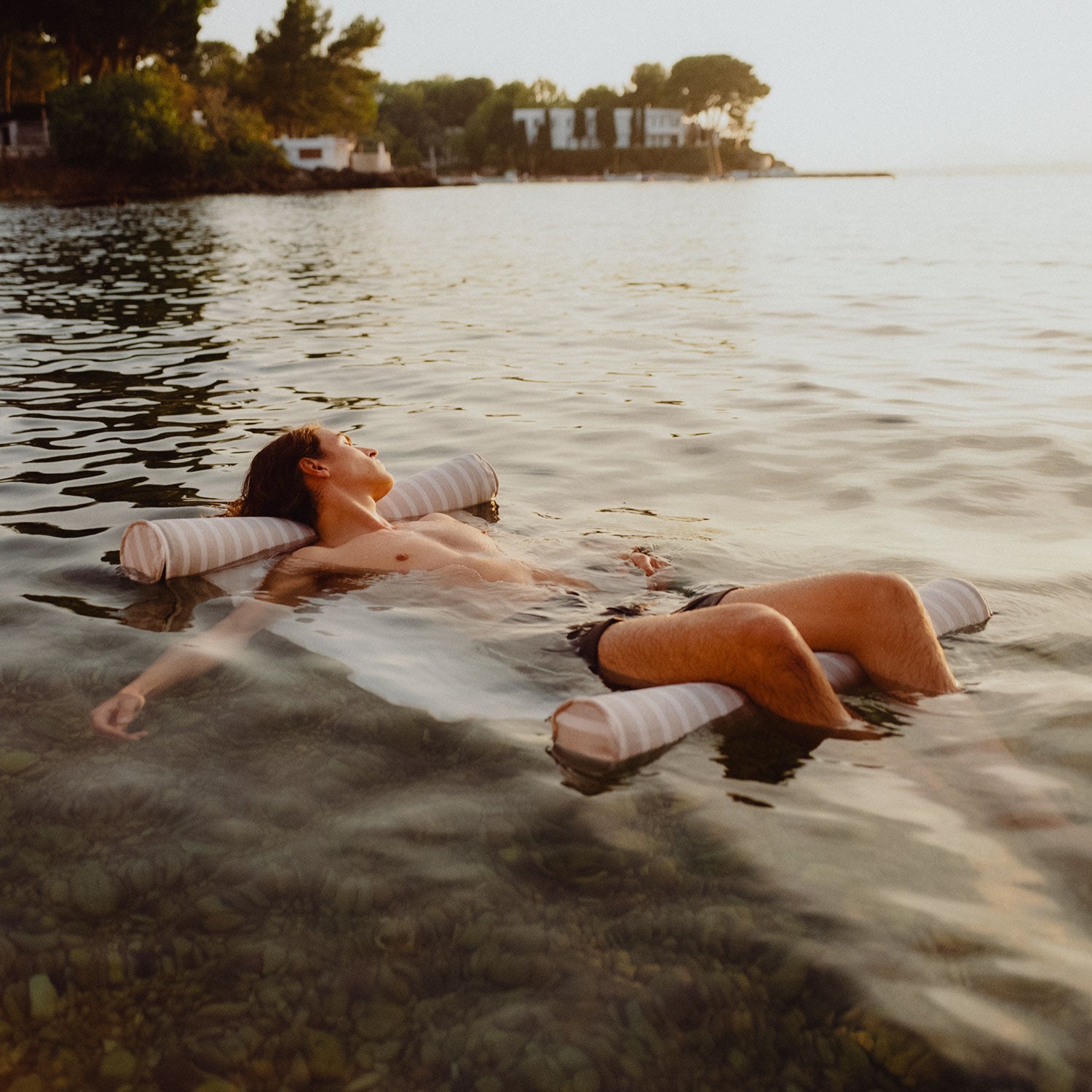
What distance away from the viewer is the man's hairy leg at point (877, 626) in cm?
384

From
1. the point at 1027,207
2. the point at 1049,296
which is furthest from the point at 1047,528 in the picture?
the point at 1027,207

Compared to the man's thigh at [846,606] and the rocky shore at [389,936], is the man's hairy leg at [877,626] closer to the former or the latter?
the man's thigh at [846,606]

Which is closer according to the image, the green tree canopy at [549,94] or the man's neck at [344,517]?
the man's neck at [344,517]

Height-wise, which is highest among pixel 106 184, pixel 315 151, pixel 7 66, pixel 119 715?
pixel 7 66

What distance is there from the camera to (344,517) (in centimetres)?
552

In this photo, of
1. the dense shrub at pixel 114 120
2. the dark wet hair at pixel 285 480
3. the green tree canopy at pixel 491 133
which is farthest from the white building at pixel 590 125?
the dark wet hair at pixel 285 480

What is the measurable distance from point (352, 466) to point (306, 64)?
312 ft

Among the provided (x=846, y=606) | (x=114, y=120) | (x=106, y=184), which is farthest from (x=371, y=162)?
(x=846, y=606)

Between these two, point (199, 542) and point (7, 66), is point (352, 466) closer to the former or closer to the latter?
point (199, 542)

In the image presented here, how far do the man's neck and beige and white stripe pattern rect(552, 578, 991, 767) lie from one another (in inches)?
83.3

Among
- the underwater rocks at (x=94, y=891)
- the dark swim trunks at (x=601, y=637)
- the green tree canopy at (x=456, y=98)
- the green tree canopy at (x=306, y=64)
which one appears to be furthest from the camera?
the green tree canopy at (x=456, y=98)

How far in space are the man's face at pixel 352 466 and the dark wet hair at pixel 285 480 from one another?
59 mm

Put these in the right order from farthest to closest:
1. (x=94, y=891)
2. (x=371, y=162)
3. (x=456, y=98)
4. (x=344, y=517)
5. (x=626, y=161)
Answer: (x=456, y=98) → (x=626, y=161) → (x=371, y=162) → (x=344, y=517) → (x=94, y=891)

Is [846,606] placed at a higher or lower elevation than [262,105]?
lower
